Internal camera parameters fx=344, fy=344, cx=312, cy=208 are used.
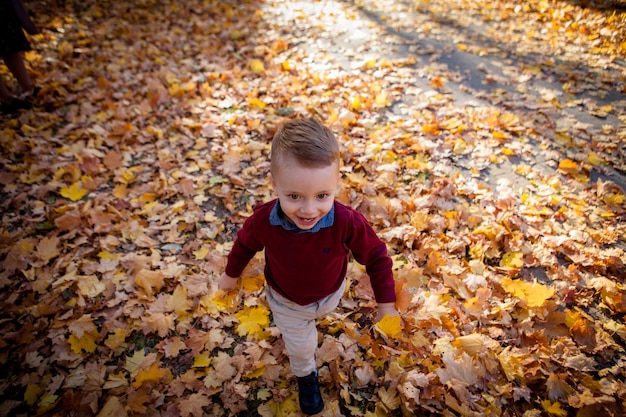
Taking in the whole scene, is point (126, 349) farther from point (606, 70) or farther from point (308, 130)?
point (606, 70)

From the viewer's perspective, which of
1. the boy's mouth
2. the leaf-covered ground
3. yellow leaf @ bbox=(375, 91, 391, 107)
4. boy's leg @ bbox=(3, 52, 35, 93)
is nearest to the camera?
the boy's mouth

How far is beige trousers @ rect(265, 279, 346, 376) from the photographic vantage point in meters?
1.87

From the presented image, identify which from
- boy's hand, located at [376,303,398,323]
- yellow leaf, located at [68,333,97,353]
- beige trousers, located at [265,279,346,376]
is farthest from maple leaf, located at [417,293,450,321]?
yellow leaf, located at [68,333,97,353]

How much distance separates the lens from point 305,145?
1.40m

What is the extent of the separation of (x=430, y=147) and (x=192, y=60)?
4.19 meters

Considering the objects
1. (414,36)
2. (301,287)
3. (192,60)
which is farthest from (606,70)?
(192,60)

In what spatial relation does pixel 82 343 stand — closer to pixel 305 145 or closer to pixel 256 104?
pixel 305 145

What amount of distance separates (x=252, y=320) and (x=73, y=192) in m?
2.26

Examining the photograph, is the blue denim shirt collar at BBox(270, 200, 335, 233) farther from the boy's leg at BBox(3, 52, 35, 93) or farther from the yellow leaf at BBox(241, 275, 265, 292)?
the boy's leg at BBox(3, 52, 35, 93)

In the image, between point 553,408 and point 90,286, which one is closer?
point 553,408

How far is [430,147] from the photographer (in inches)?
147

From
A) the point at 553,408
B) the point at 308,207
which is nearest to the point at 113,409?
the point at 308,207

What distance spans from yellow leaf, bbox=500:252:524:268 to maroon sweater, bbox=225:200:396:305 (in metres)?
1.37

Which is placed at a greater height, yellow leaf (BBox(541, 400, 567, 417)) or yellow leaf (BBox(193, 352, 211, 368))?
yellow leaf (BBox(541, 400, 567, 417))
